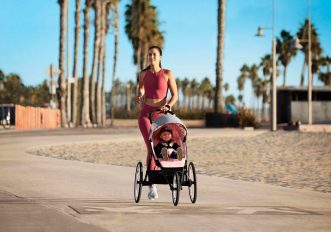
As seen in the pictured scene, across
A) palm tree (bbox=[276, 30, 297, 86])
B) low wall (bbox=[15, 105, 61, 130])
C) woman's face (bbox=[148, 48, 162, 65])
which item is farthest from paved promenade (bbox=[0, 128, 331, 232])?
palm tree (bbox=[276, 30, 297, 86])

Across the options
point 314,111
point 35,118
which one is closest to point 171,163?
point 35,118

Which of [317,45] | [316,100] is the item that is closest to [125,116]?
[316,100]

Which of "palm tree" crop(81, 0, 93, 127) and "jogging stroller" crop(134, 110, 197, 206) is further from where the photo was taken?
"palm tree" crop(81, 0, 93, 127)

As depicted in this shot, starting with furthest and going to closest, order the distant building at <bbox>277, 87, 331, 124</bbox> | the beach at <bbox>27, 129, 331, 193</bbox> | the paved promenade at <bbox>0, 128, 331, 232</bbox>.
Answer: the distant building at <bbox>277, 87, 331, 124</bbox> → the beach at <bbox>27, 129, 331, 193</bbox> → the paved promenade at <bbox>0, 128, 331, 232</bbox>

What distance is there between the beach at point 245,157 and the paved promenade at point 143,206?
1.72m

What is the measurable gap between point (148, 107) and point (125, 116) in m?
80.5

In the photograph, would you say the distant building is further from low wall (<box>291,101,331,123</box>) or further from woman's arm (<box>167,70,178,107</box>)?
woman's arm (<box>167,70,178,107</box>)

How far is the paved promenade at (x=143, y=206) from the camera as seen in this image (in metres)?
9.10

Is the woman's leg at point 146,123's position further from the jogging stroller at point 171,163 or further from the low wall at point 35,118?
the low wall at point 35,118

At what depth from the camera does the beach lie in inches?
669

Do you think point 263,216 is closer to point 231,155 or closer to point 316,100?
point 231,155

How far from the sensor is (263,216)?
10.0 metres

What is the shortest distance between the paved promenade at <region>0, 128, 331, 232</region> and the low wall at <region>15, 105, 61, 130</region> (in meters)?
38.7

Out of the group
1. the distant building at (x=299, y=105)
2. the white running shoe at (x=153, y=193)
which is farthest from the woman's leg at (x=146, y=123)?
the distant building at (x=299, y=105)
